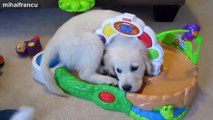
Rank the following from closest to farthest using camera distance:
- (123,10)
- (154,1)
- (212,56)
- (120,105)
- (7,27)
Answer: (120,105) → (212,56) → (154,1) → (7,27) → (123,10)

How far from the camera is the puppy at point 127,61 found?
1.18 meters

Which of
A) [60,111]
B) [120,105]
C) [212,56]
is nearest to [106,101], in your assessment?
[120,105]

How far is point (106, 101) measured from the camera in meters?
1.22

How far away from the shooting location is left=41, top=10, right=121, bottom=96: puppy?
4.09ft

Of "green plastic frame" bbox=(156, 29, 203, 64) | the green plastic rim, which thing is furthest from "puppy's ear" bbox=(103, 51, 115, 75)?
the green plastic rim

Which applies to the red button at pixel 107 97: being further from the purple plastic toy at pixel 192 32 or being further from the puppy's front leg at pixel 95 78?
the purple plastic toy at pixel 192 32

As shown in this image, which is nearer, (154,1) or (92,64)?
(92,64)

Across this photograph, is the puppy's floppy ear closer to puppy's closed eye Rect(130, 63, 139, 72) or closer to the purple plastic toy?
puppy's closed eye Rect(130, 63, 139, 72)

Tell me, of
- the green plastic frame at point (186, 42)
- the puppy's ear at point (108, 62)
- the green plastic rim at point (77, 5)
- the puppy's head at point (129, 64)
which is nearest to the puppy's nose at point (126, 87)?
the puppy's head at point (129, 64)

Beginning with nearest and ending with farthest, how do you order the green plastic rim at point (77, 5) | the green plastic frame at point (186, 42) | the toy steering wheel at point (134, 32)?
the toy steering wheel at point (134, 32), the green plastic frame at point (186, 42), the green plastic rim at point (77, 5)

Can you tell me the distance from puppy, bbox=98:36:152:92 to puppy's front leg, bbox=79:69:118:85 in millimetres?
31

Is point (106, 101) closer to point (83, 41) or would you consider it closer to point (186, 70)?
point (83, 41)

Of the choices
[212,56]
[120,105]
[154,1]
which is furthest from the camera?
[154,1]

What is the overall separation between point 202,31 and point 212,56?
0.26 metres
